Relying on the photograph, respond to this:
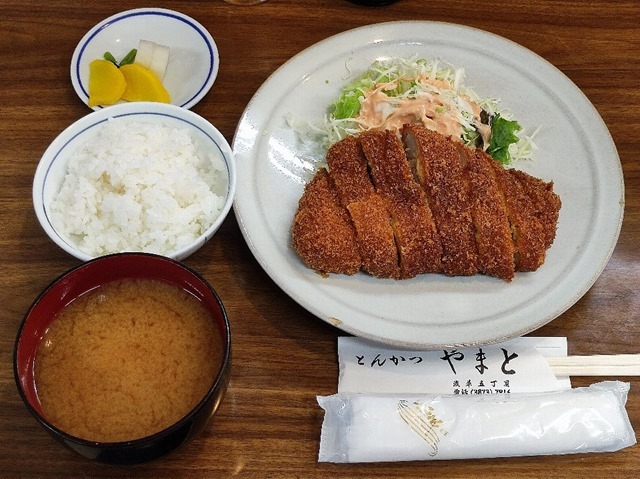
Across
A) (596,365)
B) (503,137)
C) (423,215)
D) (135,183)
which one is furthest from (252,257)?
(596,365)

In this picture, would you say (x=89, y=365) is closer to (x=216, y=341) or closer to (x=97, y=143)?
(x=216, y=341)

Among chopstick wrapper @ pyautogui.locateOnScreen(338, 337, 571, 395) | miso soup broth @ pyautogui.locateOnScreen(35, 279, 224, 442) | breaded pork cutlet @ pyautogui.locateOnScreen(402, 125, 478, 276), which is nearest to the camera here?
miso soup broth @ pyautogui.locateOnScreen(35, 279, 224, 442)

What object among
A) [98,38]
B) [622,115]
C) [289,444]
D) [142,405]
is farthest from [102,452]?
[622,115]

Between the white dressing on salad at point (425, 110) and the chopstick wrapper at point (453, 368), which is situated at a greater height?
the white dressing on salad at point (425, 110)

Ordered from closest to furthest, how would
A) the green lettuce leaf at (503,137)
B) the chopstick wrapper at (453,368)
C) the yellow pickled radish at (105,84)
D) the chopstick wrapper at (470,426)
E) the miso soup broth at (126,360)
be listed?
the miso soup broth at (126,360)
the chopstick wrapper at (470,426)
the chopstick wrapper at (453,368)
the green lettuce leaf at (503,137)
the yellow pickled radish at (105,84)

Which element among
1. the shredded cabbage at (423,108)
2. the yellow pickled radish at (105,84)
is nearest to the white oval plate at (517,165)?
the shredded cabbage at (423,108)

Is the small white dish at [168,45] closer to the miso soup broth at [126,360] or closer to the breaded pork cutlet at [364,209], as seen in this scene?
the breaded pork cutlet at [364,209]

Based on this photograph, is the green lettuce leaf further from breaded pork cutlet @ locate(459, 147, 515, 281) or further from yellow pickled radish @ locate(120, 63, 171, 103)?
yellow pickled radish @ locate(120, 63, 171, 103)

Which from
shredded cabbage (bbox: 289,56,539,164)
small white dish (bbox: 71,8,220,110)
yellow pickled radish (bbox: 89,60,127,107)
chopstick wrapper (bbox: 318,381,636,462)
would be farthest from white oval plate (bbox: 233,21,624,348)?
yellow pickled radish (bbox: 89,60,127,107)
